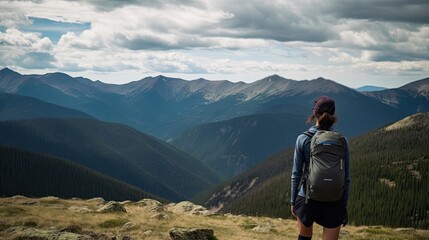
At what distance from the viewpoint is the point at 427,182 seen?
196375mm

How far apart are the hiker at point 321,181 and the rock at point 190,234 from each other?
41.5 ft

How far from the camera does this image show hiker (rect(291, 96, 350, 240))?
10.7 metres

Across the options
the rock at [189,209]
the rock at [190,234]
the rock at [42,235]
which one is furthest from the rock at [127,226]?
the rock at [189,209]

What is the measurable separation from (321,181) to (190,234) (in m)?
14.8

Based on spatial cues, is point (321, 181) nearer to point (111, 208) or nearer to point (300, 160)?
point (300, 160)

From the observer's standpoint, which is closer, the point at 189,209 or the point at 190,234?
the point at 190,234

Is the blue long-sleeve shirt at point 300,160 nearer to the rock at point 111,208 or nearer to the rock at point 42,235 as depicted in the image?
the rock at point 42,235

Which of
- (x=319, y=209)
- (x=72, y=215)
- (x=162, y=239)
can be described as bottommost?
(x=72, y=215)

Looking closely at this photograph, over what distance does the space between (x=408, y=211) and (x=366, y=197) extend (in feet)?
73.3

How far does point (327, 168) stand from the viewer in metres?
10.6

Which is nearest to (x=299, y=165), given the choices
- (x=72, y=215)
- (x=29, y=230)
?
(x=29, y=230)

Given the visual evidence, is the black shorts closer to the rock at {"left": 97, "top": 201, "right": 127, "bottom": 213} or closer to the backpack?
the backpack

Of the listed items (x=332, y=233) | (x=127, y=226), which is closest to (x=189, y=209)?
(x=127, y=226)

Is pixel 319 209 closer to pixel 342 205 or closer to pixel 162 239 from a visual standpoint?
pixel 342 205
